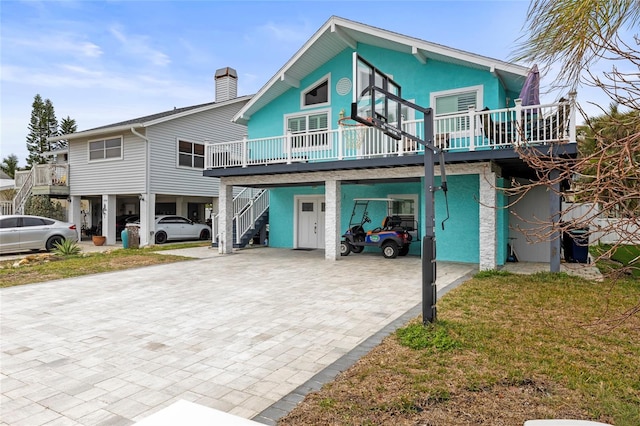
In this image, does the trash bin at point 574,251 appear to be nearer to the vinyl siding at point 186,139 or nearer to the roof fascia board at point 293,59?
the roof fascia board at point 293,59

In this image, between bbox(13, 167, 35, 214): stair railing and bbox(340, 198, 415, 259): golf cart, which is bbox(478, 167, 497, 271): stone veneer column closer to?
bbox(340, 198, 415, 259): golf cart

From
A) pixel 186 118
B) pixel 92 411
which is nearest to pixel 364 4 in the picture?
pixel 92 411

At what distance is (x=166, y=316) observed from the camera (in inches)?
244

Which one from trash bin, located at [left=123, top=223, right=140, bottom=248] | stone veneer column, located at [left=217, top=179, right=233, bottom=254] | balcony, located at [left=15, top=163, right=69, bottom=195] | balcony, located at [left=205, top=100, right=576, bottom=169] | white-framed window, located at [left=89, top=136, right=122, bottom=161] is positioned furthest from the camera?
balcony, located at [left=15, top=163, right=69, bottom=195]

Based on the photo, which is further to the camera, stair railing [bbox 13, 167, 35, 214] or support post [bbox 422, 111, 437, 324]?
stair railing [bbox 13, 167, 35, 214]

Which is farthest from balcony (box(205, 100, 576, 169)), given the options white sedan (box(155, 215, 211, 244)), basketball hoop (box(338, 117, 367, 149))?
white sedan (box(155, 215, 211, 244))

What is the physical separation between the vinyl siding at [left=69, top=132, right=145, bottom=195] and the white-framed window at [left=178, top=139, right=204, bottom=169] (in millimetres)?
1969

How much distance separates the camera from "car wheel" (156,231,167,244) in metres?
18.7

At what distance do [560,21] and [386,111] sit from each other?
5201 millimetres

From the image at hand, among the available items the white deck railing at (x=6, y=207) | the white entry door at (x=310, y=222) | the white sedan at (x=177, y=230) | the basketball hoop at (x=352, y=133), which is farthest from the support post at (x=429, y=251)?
the white deck railing at (x=6, y=207)

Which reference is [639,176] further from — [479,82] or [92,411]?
[479,82]

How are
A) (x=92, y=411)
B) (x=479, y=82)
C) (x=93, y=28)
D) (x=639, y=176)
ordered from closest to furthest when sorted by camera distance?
(x=639, y=176) → (x=92, y=411) → (x=479, y=82) → (x=93, y=28)

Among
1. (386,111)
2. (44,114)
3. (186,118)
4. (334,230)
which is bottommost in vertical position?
(334,230)

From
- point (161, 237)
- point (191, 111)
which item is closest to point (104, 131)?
point (191, 111)
